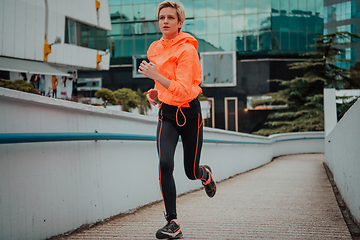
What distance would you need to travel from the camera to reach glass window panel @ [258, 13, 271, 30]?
3538 centimetres

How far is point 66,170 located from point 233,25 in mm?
34471

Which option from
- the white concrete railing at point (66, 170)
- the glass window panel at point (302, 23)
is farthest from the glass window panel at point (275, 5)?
the white concrete railing at point (66, 170)

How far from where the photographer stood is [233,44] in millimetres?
35656

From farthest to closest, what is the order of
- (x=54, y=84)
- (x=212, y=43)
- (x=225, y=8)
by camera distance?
(x=225, y=8)
(x=212, y=43)
(x=54, y=84)

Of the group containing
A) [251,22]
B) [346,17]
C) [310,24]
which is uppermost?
[346,17]

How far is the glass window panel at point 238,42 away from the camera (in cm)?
3550

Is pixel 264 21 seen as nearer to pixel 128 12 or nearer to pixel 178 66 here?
pixel 128 12

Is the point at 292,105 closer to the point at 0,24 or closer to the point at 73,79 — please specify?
the point at 73,79

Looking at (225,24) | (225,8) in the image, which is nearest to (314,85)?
(225,24)

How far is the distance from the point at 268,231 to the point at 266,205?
1.50 metres

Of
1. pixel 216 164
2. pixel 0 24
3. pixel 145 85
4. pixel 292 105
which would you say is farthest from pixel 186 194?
pixel 145 85

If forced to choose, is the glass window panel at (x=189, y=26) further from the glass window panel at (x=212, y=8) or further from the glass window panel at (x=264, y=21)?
the glass window panel at (x=264, y=21)

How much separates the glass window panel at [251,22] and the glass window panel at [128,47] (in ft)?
34.0

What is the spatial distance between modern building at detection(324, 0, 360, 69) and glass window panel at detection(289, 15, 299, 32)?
126 feet
